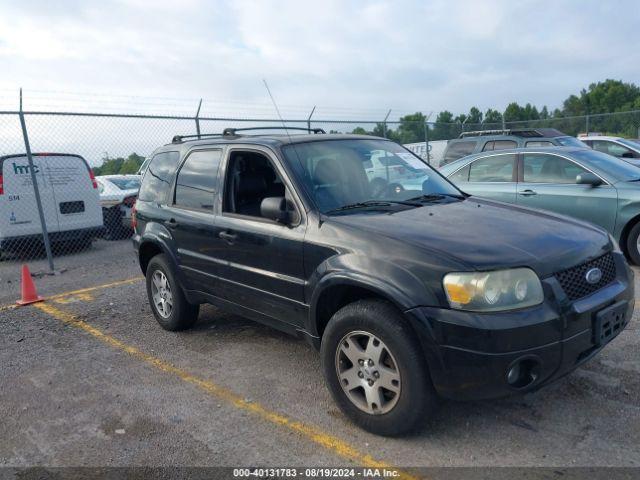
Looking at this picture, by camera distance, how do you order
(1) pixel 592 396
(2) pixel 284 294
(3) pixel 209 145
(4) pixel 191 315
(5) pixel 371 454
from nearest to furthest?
(5) pixel 371 454, (1) pixel 592 396, (2) pixel 284 294, (3) pixel 209 145, (4) pixel 191 315

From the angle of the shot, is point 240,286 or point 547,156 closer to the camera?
point 240,286

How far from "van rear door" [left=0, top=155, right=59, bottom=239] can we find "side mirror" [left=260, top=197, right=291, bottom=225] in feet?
24.3

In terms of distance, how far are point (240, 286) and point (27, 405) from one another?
5.69 feet

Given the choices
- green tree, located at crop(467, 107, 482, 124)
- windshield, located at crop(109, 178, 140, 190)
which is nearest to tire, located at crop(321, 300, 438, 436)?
windshield, located at crop(109, 178, 140, 190)

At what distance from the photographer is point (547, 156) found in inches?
289

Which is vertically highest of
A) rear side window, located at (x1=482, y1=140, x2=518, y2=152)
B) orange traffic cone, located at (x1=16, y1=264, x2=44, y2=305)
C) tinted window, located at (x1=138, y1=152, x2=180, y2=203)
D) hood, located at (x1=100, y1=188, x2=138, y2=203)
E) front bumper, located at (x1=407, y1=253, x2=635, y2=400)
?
tinted window, located at (x1=138, y1=152, x2=180, y2=203)

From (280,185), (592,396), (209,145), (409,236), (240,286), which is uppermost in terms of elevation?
(209,145)

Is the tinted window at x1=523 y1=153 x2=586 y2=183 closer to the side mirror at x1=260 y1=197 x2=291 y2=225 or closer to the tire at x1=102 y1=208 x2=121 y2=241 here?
the side mirror at x1=260 y1=197 x2=291 y2=225

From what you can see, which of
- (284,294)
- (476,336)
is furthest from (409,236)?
(284,294)

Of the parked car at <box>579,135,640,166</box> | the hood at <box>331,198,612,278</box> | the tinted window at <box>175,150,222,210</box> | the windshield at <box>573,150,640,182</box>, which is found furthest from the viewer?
the parked car at <box>579,135,640,166</box>

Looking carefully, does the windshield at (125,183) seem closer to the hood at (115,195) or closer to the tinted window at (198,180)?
the hood at (115,195)

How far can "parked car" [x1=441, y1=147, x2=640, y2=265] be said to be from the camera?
6.59 m

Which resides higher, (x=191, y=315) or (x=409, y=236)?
(x=409, y=236)

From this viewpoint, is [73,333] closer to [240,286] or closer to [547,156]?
[240,286]
